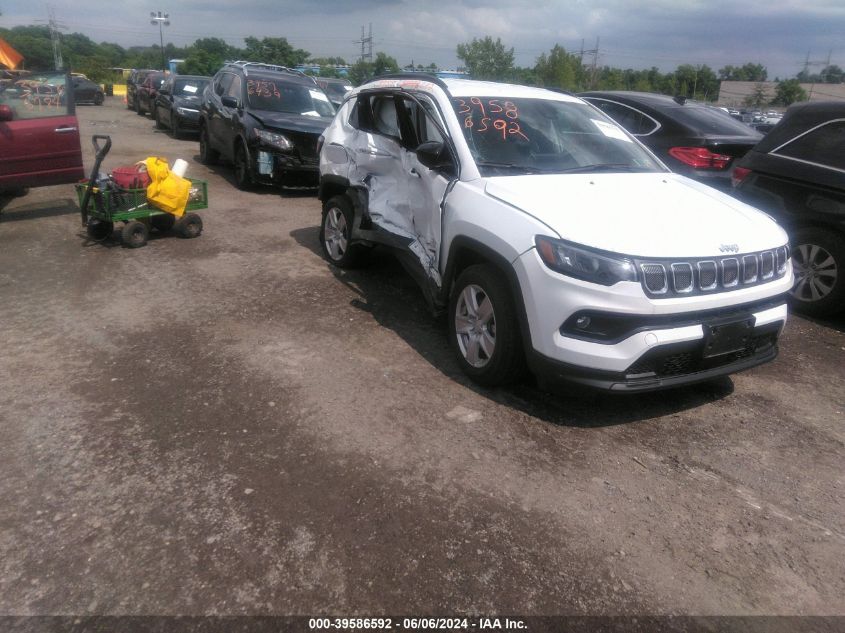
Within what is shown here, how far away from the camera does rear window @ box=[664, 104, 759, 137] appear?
706 centimetres

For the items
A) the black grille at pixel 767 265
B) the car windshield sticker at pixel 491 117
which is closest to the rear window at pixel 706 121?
the car windshield sticker at pixel 491 117

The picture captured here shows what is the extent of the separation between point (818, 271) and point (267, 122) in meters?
7.43

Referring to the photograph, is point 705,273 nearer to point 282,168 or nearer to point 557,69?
point 282,168

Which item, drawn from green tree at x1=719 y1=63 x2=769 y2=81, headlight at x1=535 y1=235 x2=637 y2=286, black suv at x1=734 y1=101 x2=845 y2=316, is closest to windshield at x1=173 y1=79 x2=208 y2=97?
black suv at x1=734 y1=101 x2=845 y2=316

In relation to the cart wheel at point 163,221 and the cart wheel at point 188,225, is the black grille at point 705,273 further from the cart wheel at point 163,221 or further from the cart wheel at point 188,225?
the cart wheel at point 163,221

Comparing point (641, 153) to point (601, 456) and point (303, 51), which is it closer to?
point (601, 456)

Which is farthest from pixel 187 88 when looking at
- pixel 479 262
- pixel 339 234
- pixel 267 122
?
pixel 479 262

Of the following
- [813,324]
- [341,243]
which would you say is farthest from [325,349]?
[813,324]

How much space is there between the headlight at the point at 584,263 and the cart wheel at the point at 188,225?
17.0 ft

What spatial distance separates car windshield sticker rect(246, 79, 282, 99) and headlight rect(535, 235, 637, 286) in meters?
8.28

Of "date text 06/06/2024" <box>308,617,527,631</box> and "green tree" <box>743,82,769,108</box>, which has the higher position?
"green tree" <box>743,82,769,108</box>

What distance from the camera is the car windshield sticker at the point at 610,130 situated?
4926 mm

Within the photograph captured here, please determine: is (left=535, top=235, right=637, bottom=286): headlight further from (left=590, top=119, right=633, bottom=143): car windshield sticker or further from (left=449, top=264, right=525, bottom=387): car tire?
(left=590, top=119, right=633, bottom=143): car windshield sticker

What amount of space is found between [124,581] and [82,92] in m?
33.4
